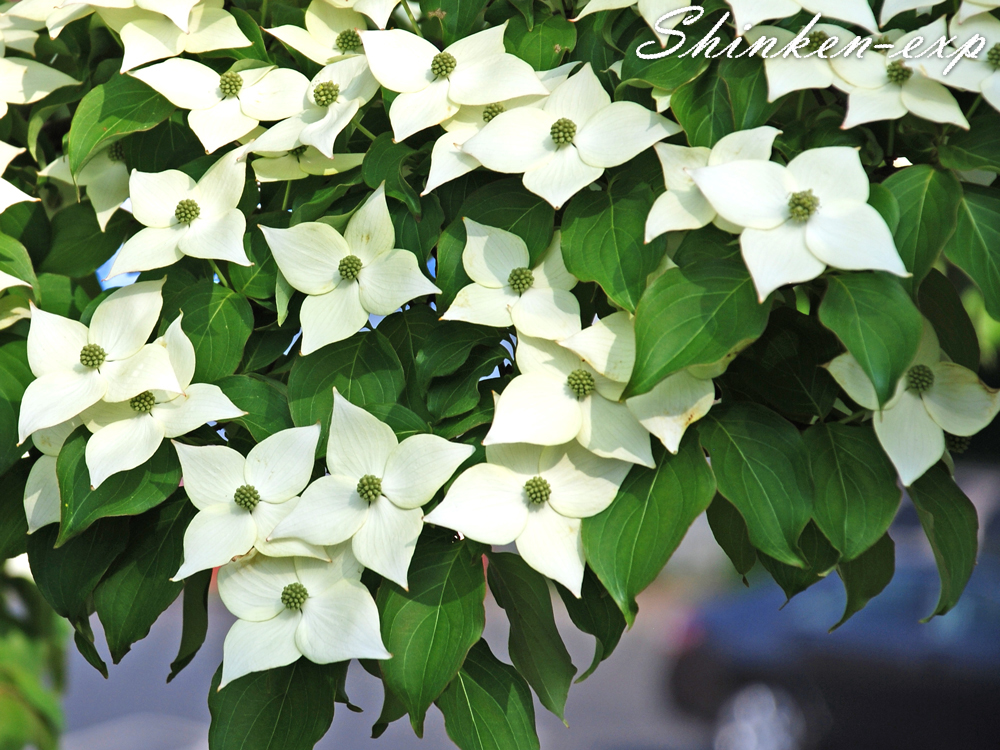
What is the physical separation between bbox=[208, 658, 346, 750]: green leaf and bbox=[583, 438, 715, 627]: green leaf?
17 centimetres

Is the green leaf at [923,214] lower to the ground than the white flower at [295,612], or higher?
higher

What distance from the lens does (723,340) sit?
0.36 meters

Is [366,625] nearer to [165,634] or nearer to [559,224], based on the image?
[559,224]

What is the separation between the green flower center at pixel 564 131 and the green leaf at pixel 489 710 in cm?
28

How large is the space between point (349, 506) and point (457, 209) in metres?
0.17

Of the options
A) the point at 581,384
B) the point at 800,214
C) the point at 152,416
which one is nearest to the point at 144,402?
the point at 152,416

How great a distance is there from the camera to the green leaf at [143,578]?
18.1 inches

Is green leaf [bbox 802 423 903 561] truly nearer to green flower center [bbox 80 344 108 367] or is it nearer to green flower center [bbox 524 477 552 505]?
green flower center [bbox 524 477 552 505]

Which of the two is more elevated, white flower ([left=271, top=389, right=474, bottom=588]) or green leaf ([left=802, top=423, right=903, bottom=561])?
green leaf ([left=802, top=423, right=903, bottom=561])

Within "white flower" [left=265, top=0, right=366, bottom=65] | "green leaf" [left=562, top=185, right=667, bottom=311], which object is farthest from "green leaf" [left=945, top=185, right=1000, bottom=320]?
"white flower" [left=265, top=0, right=366, bottom=65]

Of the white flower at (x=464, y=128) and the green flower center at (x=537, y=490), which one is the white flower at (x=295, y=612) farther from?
the white flower at (x=464, y=128)

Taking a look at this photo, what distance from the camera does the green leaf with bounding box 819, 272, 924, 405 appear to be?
1.12 ft

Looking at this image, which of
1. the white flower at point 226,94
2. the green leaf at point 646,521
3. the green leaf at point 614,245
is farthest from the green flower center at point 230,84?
the green leaf at point 646,521

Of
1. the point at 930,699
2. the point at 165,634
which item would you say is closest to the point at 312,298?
the point at 930,699
